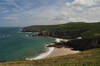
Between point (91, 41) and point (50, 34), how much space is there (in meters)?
84.3

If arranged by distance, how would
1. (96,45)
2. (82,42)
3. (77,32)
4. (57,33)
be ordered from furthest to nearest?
(57,33), (77,32), (82,42), (96,45)

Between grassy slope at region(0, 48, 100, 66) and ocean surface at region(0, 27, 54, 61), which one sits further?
ocean surface at region(0, 27, 54, 61)

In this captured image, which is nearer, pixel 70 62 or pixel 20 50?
pixel 70 62

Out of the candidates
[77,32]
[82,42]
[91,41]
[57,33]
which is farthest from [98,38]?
[57,33]

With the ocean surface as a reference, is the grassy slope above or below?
above

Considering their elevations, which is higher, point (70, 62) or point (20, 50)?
point (70, 62)

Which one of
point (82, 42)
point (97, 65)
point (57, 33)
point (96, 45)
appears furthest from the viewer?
point (57, 33)

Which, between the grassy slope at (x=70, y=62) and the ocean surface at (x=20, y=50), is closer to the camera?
the grassy slope at (x=70, y=62)

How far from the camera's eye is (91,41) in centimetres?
6950

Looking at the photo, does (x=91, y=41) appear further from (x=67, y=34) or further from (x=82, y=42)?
(x=67, y=34)

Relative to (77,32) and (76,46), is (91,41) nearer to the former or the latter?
(76,46)

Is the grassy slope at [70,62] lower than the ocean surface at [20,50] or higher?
higher

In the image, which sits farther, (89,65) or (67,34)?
(67,34)

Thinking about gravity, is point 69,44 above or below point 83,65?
below
